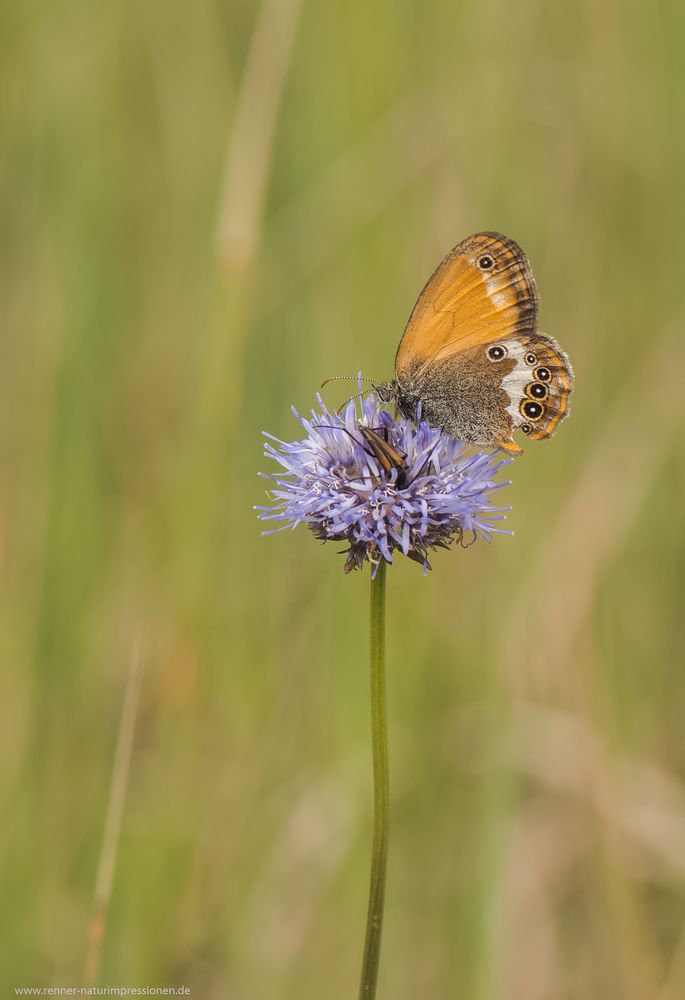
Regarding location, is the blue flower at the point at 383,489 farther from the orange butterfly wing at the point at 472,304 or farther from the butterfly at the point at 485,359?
the orange butterfly wing at the point at 472,304

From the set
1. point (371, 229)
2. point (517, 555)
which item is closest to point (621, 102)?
point (371, 229)

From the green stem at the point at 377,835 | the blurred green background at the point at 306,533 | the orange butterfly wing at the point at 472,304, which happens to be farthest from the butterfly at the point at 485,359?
the green stem at the point at 377,835

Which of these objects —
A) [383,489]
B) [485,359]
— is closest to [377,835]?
[383,489]

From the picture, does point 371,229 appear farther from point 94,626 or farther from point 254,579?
point 94,626

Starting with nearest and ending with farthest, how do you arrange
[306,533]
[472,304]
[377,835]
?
1. [377,835]
2. [472,304]
3. [306,533]

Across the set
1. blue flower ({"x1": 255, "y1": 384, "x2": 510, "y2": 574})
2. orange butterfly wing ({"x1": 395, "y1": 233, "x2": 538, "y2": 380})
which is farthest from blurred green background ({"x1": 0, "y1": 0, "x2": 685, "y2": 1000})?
blue flower ({"x1": 255, "y1": 384, "x2": 510, "y2": 574})

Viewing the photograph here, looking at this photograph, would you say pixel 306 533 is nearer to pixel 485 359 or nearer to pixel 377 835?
Answer: pixel 485 359
